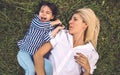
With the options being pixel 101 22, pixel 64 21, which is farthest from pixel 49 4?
pixel 101 22

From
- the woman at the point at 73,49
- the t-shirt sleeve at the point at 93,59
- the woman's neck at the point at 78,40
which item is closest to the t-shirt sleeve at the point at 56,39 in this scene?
the woman at the point at 73,49

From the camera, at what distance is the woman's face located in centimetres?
299

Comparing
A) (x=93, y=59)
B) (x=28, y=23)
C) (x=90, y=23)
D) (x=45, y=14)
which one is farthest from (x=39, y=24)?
(x=93, y=59)

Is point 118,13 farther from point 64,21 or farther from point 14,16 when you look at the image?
point 14,16

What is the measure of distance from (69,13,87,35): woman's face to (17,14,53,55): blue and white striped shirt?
14cm

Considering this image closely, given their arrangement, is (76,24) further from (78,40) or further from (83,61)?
(83,61)

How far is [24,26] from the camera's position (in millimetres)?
3158

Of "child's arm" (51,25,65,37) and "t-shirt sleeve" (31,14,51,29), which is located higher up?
"t-shirt sleeve" (31,14,51,29)

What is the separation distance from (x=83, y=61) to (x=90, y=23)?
0.26m

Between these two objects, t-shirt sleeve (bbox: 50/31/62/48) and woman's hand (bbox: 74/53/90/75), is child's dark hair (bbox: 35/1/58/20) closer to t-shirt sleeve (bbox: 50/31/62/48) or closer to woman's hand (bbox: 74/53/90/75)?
t-shirt sleeve (bbox: 50/31/62/48)

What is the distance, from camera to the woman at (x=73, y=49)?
300 cm

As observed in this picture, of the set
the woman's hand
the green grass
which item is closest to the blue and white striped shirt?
the green grass

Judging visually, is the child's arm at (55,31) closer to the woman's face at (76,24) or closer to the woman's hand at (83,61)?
the woman's face at (76,24)

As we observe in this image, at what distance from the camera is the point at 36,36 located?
2992 millimetres
